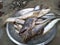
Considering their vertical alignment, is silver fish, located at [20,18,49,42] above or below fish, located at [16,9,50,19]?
below

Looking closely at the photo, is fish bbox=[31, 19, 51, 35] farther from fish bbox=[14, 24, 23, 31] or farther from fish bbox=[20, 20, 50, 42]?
fish bbox=[14, 24, 23, 31]

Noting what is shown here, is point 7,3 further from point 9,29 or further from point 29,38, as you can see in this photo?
point 29,38

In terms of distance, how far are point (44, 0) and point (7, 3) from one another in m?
0.30

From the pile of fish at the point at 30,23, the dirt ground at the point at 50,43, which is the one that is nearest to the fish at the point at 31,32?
the pile of fish at the point at 30,23

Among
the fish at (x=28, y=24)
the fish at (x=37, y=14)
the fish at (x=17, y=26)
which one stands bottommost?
the fish at (x=17, y=26)

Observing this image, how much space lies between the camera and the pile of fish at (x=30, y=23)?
6.41ft

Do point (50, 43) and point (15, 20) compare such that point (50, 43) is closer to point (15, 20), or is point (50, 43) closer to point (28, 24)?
point (28, 24)

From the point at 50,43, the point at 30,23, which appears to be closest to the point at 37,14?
the point at 30,23

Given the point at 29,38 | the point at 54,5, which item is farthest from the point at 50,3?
the point at 29,38

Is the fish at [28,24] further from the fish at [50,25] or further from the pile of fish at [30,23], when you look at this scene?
the fish at [50,25]

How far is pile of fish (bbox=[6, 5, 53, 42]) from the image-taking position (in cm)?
195

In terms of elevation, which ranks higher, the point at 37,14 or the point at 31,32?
the point at 37,14

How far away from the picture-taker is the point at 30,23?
6.47 ft

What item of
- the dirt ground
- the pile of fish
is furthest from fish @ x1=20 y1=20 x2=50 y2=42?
the dirt ground
